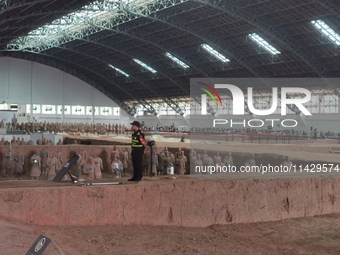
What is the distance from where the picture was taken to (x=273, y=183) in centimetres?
962

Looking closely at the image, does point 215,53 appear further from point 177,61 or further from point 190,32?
point 177,61

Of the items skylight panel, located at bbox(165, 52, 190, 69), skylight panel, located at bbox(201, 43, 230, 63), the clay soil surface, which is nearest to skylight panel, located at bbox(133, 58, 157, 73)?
skylight panel, located at bbox(165, 52, 190, 69)

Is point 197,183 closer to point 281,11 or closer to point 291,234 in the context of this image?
point 291,234

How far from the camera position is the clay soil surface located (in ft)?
20.0

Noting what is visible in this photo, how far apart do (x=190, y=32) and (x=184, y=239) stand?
1147 inches

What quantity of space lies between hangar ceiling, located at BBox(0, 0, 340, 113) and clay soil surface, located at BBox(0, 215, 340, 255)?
70.1ft

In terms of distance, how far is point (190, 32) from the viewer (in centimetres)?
3488

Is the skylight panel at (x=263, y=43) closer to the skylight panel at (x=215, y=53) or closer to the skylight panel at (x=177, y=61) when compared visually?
the skylight panel at (x=215, y=53)

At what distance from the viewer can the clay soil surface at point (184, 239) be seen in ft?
20.0

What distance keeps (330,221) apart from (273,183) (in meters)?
1.51

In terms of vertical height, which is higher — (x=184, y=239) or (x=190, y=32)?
(x=190, y=32)

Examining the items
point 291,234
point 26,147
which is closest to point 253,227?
point 291,234

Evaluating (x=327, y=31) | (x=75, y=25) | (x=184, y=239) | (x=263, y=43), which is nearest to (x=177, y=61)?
(x=75, y=25)

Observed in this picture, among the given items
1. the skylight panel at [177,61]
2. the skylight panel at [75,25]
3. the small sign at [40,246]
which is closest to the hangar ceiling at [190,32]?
the skylight panel at [75,25]
